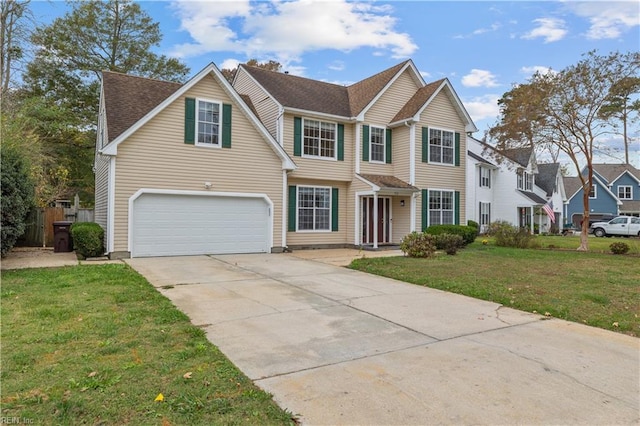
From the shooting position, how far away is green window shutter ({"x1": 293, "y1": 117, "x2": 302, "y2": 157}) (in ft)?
53.6

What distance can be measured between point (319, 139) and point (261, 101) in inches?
122

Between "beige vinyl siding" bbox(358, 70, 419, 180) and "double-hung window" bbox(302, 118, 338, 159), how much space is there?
4.54 ft

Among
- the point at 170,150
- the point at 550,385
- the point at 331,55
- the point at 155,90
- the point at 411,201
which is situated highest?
the point at 331,55

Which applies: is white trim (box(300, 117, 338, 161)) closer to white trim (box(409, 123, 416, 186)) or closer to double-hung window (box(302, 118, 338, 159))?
double-hung window (box(302, 118, 338, 159))

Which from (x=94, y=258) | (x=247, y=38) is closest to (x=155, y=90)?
(x=247, y=38)

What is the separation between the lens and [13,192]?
32.7ft

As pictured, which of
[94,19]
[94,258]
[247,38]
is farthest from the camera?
[94,19]

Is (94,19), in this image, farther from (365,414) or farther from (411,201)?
(365,414)

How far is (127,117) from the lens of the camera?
42.4ft

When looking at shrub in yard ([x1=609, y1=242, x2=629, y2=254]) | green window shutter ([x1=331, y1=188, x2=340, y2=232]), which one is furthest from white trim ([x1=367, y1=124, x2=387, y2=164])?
shrub in yard ([x1=609, y1=242, x2=629, y2=254])

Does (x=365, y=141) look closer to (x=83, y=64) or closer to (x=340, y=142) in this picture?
(x=340, y=142)

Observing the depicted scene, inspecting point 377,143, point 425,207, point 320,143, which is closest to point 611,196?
point 425,207

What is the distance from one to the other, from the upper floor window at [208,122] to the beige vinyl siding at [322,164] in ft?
10.1

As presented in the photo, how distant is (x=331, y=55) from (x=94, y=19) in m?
17.2
